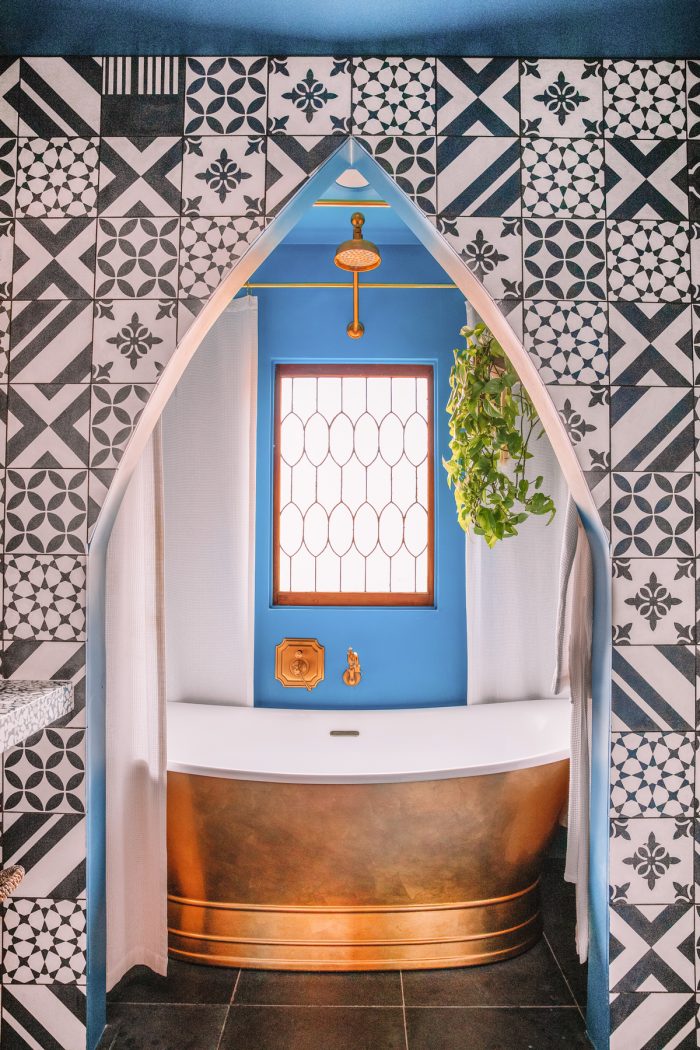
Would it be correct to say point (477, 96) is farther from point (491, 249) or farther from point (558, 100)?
point (491, 249)

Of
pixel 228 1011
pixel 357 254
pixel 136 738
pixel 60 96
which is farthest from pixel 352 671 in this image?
pixel 60 96

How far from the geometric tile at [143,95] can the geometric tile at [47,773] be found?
56.8 inches

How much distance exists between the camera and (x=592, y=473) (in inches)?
62.9

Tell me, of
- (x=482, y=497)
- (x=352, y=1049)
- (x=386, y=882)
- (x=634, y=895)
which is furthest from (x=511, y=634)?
(x=352, y=1049)

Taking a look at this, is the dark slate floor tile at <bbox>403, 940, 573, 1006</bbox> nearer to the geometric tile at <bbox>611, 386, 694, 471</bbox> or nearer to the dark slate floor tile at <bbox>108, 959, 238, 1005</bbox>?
the dark slate floor tile at <bbox>108, 959, 238, 1005</bbox>

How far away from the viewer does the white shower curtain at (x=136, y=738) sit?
69.9 inches

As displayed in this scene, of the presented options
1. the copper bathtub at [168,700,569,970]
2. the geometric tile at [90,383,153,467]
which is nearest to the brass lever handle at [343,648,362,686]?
the copper bathtub at [168,700,569,970]

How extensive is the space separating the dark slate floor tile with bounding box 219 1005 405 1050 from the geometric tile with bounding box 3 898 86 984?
48 centimetres

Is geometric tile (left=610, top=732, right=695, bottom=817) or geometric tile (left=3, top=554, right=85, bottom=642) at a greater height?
geometric tile (left=3, top=554, right=85, bottom=642)

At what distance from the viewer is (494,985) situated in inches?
77.7

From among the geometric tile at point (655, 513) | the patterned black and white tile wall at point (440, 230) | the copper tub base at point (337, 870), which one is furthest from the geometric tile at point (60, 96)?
the copper tub base at point (337, 870)

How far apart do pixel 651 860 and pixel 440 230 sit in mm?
1555

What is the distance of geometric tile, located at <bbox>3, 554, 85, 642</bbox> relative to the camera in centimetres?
158

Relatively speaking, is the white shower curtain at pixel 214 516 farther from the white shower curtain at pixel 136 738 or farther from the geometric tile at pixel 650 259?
the geometric tile at pixel 650 259
